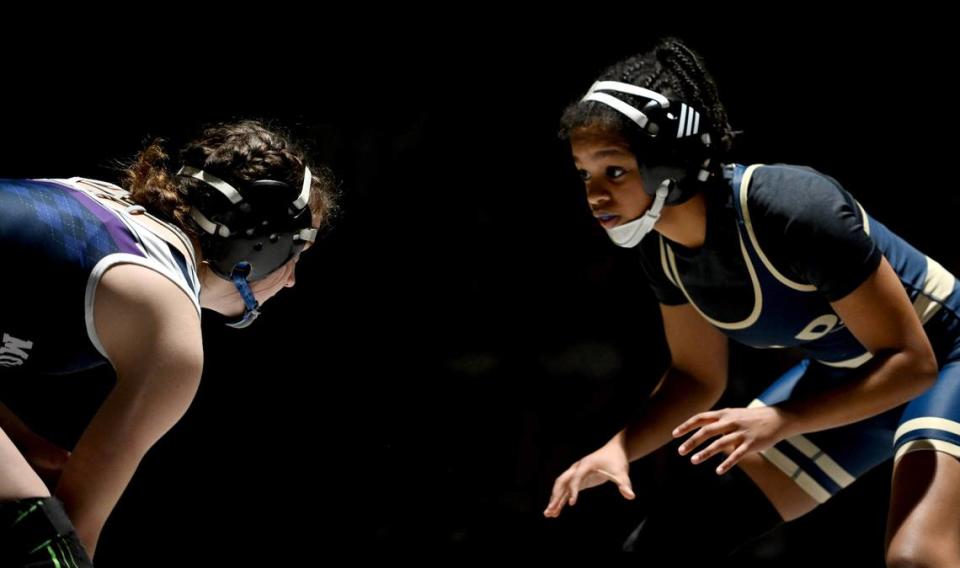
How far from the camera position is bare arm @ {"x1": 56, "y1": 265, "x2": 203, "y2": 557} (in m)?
1.66

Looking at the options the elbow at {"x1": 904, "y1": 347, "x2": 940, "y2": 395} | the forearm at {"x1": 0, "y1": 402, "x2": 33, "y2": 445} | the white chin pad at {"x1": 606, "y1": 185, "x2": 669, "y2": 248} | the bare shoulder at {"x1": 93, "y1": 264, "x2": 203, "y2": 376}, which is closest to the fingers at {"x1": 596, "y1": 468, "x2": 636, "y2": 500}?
the white chin pad at {"x1": 606, "y1": 185, "x2": 669, "y2": 248}

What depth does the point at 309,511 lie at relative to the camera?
3.64 meters

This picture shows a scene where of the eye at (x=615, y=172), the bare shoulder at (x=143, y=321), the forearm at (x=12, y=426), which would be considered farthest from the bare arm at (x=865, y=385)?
the forearm at (x=12, y=426)

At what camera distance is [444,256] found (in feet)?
11.9

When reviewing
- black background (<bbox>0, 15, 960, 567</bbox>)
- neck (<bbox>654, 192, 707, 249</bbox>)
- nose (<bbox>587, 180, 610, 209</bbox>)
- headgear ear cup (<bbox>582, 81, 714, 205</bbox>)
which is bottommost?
black background (<bbox>0, 15, 960, 567</bbox>)

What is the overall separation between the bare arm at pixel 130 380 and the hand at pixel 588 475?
41.8 inches

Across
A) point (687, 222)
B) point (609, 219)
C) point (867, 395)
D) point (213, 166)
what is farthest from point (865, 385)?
point (213, 166)

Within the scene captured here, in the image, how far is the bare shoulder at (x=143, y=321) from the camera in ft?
5.44

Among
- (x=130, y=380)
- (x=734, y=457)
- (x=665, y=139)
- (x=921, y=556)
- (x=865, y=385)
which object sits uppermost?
(x=665, y=139)

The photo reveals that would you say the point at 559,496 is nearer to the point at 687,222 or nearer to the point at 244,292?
the point at 687,222

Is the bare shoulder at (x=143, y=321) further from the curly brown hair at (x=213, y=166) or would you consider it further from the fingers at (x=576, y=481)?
the fingers at (x=576, y=481)

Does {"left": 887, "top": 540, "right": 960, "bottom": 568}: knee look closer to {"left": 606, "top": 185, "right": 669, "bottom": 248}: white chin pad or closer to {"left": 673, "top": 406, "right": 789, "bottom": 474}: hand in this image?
{"left": 673, "top": 406, "right": 789, "bottom": 474}: hand

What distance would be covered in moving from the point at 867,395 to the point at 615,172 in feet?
2.29

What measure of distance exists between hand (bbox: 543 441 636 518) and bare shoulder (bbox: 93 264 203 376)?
3.46ft
